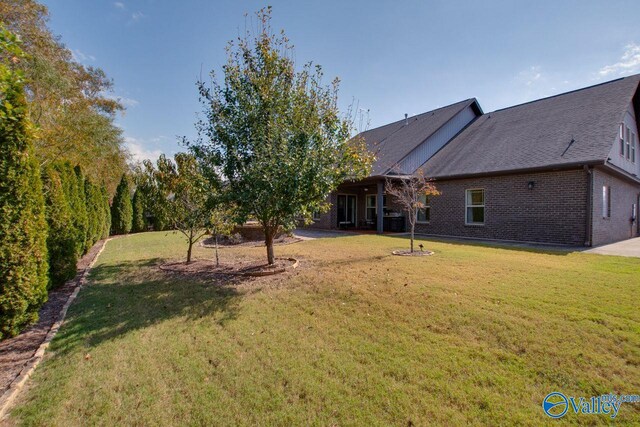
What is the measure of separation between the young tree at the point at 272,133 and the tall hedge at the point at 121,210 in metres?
14.6

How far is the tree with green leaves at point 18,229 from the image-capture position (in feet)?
12.3

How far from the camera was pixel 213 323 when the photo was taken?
4.30 meters

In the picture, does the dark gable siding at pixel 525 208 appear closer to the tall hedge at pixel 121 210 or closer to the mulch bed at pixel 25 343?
the mulch bed at pixel 25 343

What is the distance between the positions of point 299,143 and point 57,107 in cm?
1494

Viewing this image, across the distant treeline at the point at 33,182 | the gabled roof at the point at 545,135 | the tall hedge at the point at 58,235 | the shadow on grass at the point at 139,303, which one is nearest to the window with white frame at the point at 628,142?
the gabled roof at the point at 545,135

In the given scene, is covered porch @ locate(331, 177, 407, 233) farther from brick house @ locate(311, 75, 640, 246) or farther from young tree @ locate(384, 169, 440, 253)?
young tree @ locate(384, 169, 440, 253)

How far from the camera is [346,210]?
62.6 feet

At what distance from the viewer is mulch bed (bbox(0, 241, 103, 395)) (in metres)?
3.12

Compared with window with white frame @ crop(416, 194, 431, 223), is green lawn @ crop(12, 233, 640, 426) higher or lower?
lower

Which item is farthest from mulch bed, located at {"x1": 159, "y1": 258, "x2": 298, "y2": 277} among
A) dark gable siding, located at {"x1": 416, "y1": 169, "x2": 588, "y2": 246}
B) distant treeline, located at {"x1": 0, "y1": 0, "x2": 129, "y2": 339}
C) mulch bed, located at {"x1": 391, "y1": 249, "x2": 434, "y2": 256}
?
dark gable siding, located at {"x1": 416, "y1": 169, "x2": 588, "y2": 246}

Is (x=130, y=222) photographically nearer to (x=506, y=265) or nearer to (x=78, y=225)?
(x=78, y=225)

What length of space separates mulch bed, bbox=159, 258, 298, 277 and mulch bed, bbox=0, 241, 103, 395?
225 centimetres

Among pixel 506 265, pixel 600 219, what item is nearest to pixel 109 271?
pixel 506 265

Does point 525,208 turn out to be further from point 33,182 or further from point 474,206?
point 33,182
